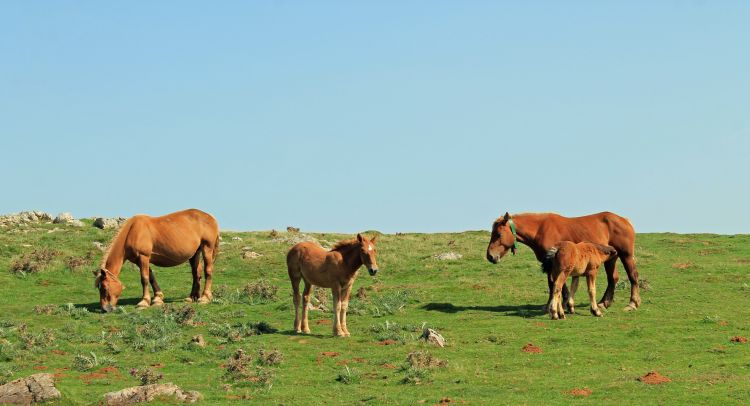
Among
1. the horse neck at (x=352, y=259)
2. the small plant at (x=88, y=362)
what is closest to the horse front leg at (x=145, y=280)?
the small plant at (x=88, y=362)

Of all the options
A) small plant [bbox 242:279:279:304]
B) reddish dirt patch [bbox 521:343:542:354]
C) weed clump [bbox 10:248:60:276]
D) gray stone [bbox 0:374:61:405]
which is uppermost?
weed clump [bbox 10:248:60:276]

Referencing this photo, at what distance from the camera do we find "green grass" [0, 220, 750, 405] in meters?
19.3

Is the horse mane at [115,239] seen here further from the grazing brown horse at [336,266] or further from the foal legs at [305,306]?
the foal legs at [305,306]

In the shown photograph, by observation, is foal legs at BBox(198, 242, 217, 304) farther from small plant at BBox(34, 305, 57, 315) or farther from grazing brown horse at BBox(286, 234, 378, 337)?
grazing brown horse at BBox(286, 234, 378, 337)

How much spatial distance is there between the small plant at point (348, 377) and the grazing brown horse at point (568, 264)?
27.2ft

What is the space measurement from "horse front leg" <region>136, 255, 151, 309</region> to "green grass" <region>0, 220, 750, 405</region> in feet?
1.54

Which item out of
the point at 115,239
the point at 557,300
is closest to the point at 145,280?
the point at 115,239

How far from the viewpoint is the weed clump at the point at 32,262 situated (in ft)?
124

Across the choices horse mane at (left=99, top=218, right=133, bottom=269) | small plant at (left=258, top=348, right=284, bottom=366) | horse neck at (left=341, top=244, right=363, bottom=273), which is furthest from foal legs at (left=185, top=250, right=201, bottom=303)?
small plant at (left=258, top=348, right=284, bottom=366)

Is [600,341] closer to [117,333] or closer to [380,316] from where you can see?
[380,316]

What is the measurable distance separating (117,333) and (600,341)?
497 inches

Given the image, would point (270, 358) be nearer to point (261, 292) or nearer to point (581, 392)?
point (581, 392)

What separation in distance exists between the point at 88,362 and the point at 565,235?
47.0ft

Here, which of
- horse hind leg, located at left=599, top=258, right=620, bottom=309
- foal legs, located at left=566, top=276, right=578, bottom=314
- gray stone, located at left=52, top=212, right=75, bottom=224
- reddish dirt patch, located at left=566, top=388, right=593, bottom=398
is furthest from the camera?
gray stone, located at left=52, top=212, right=75, bottom=224
